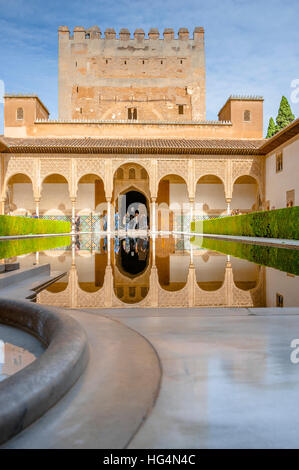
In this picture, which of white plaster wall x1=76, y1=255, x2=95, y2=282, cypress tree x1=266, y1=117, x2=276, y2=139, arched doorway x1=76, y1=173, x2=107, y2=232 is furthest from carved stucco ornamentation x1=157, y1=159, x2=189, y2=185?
cypress tree x1=266, y1=117, x2=276, y2=139

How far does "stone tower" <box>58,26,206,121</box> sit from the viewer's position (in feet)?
94.7

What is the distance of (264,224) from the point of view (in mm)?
11953

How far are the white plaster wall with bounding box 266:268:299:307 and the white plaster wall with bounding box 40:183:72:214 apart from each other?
19.0 metres

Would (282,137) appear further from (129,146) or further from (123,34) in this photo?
(123,34)

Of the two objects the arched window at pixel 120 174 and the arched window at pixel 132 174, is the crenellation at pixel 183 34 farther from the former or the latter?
the arched window at pixel 120 174

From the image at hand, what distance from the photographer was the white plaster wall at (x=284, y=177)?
1650cm

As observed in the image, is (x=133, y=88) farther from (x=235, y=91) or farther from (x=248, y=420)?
(x=248, y=420)

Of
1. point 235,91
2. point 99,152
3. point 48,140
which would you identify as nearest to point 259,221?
point 99,152

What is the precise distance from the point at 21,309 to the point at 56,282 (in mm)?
1942

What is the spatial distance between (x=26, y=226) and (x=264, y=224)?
8.50m

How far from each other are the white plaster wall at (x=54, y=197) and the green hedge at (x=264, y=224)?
29.5ft

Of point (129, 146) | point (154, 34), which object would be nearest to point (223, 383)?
point (129, 146)

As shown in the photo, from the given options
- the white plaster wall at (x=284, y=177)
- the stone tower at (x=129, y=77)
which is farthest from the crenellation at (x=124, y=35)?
the white plaster wall at (x=284, y=177)

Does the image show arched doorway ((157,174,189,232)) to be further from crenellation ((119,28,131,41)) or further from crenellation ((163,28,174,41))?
crenellation ((119,28,131,41))
